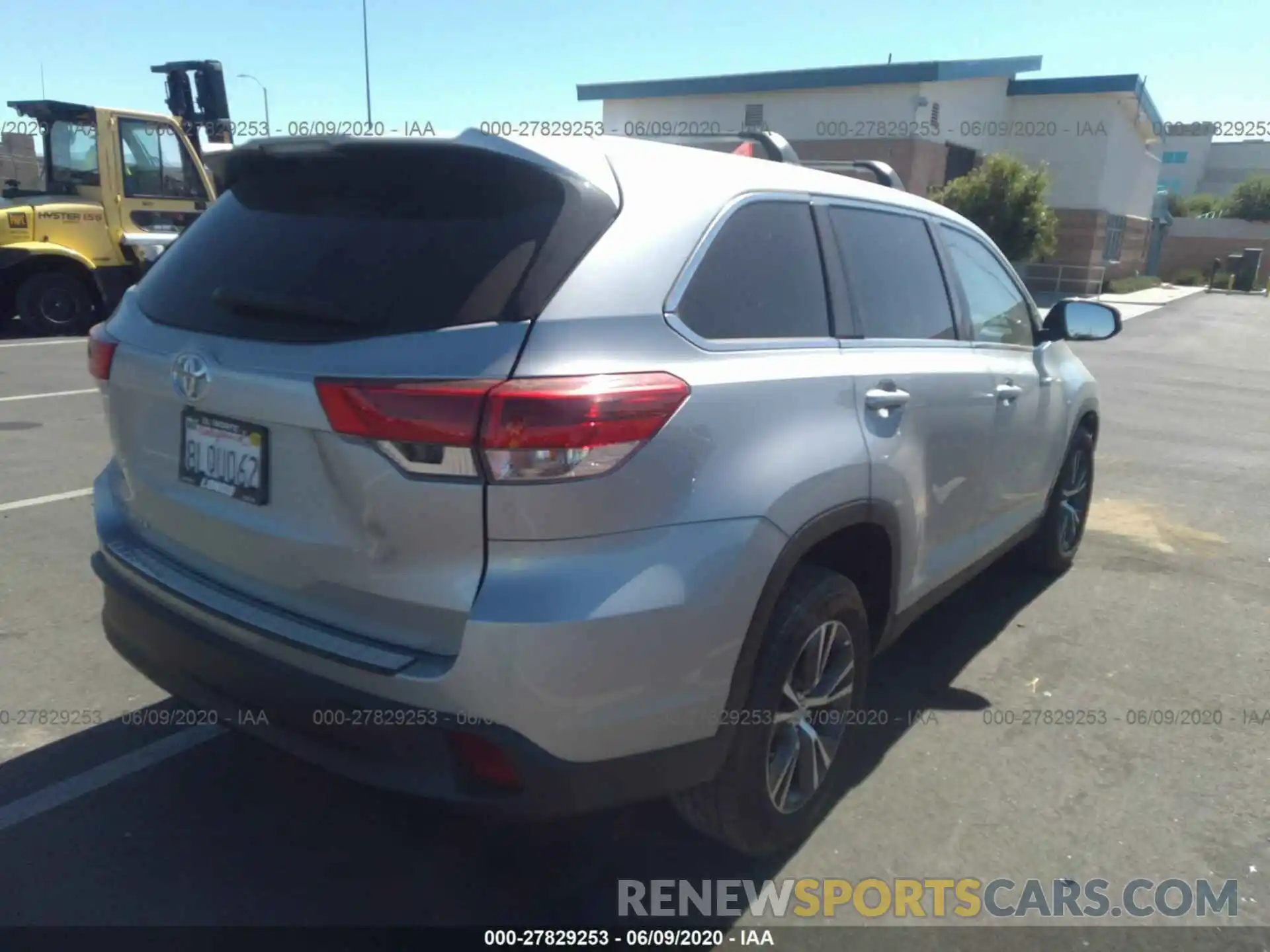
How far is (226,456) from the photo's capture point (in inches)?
95.6

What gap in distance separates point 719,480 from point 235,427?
1.14 m

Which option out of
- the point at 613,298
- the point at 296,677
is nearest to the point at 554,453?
the point at 613,298

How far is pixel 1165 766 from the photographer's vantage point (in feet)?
11.5

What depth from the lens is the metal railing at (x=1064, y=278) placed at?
36.0m

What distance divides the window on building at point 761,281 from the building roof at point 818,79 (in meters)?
29.0

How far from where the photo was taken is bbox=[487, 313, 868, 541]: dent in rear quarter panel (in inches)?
81.7

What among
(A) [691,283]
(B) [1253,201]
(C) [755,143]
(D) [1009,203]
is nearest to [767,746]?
(A) [691,283]

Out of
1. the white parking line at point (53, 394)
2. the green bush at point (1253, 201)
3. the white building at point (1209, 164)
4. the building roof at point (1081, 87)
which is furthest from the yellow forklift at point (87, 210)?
the white building at point (1209, 164)

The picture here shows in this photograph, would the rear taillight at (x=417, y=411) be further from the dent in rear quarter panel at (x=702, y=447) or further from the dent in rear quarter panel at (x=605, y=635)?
the dent in rear quarter panel at (x=605, y=635)

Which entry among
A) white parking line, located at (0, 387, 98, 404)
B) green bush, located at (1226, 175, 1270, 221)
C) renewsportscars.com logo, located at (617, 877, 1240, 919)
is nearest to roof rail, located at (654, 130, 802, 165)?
renewsportscars.com logo, located at (617, 877, 1240, 919)

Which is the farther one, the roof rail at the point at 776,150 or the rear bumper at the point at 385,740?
the roof rail at the point at 776,150

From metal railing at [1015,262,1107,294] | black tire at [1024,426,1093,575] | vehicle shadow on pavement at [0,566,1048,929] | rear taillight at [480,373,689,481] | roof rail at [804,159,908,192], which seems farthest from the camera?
metal railing at [1015,262,1107,294]

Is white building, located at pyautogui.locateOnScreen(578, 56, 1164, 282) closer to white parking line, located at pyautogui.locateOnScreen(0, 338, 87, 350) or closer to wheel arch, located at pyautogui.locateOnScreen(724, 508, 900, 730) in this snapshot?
white parking line, located at pyautogui.locateOnScreen(0, 338, 87, 350)

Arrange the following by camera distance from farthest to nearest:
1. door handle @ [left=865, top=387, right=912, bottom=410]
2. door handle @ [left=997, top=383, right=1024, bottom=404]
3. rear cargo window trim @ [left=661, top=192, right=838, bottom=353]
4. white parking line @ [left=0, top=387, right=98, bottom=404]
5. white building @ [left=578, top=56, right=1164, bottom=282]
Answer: white building @ [left=578, top=56, right=1164, bottom=282] < white parking line @ [left=0, top=387, right=98, bottom=404] < door handle @ [left=997, top=383, right=1024, bottom=404] < door handle @ [left=865, top=387, right=912, bottom=410] < rear cargo window trim @ [left=661, top=192, right=838, bottom=353]
